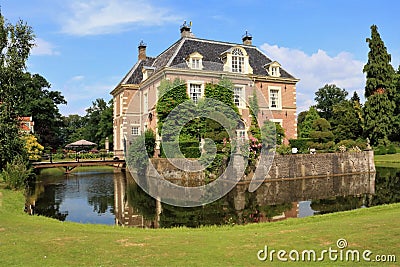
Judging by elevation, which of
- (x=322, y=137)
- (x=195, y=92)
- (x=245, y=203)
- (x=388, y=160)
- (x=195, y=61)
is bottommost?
(x=245, y=203)

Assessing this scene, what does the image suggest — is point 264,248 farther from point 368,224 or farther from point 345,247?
point 368,224

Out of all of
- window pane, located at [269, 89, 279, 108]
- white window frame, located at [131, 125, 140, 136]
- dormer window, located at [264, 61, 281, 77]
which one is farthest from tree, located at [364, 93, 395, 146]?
white window frame, located at [131, 125, 140, 136]

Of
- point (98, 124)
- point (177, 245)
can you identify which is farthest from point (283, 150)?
point (98, 124)

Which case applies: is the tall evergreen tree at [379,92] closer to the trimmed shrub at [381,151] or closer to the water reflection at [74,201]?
the trimmed shrub at [381,151]

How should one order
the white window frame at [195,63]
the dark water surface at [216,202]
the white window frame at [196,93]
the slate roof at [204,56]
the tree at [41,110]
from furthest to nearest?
the tree at [41,110]
the slate roof at [204,56]
the white window frame at [195,63]
the white window frame at [196,93]
the dark water surface at [216,202]

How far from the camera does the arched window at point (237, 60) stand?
94.1 feet

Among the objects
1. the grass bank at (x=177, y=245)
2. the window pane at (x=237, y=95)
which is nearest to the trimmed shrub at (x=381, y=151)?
the window pane at (x=237, y=95)

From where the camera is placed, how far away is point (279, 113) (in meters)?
30.6

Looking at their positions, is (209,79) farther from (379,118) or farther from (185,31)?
(379,118)

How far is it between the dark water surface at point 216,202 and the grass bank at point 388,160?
39.3 feet

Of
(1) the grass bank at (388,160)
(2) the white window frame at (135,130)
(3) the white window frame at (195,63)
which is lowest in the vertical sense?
(1) the grass bank at (388,160)

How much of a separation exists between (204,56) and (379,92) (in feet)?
79.9

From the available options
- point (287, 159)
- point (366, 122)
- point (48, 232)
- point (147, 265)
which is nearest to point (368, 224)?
point (147, 265)

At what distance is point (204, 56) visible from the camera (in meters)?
28.5
